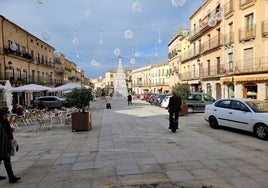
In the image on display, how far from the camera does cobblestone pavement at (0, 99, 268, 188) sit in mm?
4863

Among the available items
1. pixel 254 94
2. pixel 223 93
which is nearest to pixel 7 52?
pixel 223 93

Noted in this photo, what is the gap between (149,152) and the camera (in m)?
7.06

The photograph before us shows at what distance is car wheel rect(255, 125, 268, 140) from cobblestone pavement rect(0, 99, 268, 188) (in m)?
0.20

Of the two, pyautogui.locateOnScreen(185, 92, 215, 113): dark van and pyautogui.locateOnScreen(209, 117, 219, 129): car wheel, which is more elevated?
pyautogui.locateOnScreen(185, 92, 215, 113): dark van

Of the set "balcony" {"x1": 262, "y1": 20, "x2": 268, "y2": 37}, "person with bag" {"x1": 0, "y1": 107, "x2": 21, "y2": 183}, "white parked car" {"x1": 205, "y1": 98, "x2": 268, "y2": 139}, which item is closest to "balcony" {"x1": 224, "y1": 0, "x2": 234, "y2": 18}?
"balcony" {"x1": 262, "y1": 20, "x2": 268, "y2": 37}

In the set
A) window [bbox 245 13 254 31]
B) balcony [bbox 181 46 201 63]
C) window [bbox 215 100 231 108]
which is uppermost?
window [bbox 245 13 254 31]

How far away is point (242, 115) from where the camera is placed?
956 cm

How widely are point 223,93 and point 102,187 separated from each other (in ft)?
82.4

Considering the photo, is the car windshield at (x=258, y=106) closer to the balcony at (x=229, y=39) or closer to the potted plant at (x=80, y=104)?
the potted plant at (x=80, y=104)

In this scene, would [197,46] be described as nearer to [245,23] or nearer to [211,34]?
[211,34]

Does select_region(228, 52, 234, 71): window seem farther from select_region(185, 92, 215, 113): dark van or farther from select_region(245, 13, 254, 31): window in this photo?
select_region(185, 92, 215, 113): dark van

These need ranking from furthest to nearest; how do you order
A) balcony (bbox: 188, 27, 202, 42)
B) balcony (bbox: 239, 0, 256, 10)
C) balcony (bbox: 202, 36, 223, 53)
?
balcony (bbox: 188, 27, 202, 42)
balcony (bbox: 202, 36, 223, 53)
balcony (bbox: 239, 0, 256, 10)

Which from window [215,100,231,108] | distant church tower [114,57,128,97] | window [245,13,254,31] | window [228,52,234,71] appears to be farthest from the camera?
distant church tower [114,57,128,97]

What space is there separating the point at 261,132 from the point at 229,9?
2069 centimetres
